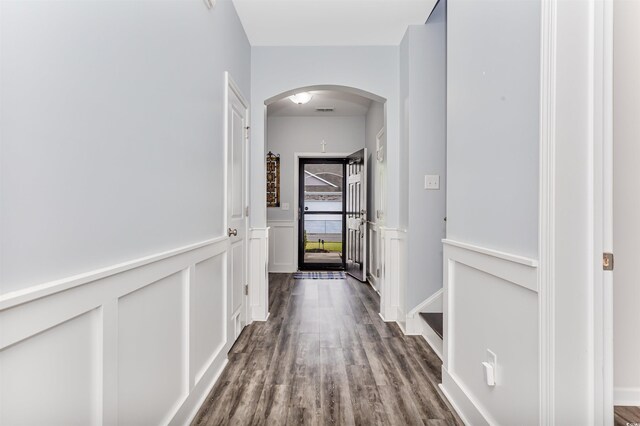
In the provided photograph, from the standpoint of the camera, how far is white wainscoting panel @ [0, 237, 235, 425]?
2.59 feet

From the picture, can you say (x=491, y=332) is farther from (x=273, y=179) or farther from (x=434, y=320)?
(x=273, y=179)

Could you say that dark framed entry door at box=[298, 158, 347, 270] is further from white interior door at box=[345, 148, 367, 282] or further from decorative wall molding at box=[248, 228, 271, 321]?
decorative wall molding at box=[248, 228, 271, 321]

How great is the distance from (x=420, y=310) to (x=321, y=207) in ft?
13.0

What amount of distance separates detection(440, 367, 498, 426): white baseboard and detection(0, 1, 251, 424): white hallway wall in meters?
1.32

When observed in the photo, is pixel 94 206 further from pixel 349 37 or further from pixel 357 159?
pixel 357 159

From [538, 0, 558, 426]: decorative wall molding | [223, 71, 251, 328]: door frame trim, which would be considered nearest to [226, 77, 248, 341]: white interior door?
[223, 71, 251, 328]: door frame trim

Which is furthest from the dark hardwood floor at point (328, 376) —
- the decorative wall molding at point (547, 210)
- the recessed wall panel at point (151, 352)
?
the decorative wall molding at point (547, 210)

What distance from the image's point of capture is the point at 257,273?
3398 millimetres

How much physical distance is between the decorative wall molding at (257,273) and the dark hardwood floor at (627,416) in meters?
2.54

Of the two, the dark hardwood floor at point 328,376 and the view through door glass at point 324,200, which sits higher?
the view through door glass at point 324,200

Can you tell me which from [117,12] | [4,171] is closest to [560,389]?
[4,171]

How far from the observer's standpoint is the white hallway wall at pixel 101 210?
78 cm

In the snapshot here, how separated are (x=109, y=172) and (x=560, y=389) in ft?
4.98

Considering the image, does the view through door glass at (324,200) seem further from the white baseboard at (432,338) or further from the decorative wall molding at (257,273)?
the white baseboard at (432,338)
